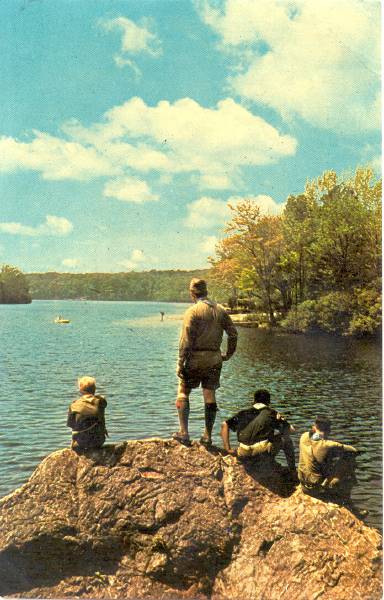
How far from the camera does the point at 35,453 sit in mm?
13867

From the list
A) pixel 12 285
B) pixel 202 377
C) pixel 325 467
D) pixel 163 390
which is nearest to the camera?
pixel 325 467

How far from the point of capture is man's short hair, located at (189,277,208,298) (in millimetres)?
7707

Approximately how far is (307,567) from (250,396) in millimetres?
15662

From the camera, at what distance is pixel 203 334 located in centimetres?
767

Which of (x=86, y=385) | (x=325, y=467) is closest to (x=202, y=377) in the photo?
(x=86, y=385)

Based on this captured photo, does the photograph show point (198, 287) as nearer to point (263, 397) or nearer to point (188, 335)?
point (188, 335)

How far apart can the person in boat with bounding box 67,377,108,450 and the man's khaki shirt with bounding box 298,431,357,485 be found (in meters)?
2.80

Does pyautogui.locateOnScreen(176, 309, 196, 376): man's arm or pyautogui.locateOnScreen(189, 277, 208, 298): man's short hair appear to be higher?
pyautogui.locateOnScreen(189, 277, 208, 298): man's short hair

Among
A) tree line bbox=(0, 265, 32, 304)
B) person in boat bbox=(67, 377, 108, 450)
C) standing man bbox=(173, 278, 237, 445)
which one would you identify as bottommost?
person in boat bbox=(67, 377, 108, 450)

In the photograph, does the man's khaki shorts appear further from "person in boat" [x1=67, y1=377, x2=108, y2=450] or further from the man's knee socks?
"person in boat" [x1=67, y1=377, x2=108, y2=450]

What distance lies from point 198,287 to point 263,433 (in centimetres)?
224

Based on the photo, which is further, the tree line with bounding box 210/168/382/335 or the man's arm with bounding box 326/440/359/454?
the tree line with bounding box 210/168/382/335

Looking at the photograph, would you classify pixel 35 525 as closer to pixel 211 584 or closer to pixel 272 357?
pixel 211 584

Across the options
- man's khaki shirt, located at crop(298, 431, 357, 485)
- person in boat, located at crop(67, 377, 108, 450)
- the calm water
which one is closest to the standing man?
person in boat, located at crop(67, 377, 108, 450)
